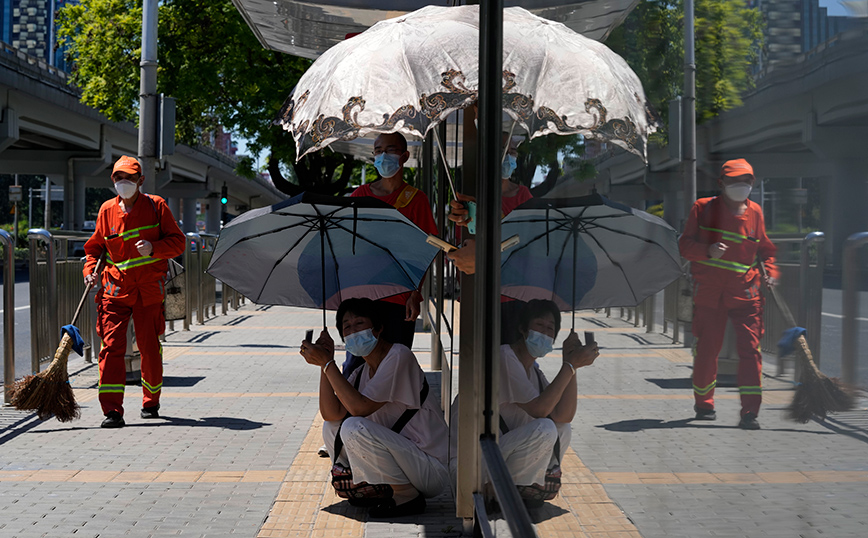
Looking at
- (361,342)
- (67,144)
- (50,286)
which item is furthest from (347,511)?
(67,144)

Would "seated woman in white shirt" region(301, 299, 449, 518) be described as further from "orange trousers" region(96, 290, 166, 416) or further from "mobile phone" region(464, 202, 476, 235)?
"orange trousers" region(96, 290, 166, 416)

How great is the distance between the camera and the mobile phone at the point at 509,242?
115 inches

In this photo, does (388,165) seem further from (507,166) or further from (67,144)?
(67,144)

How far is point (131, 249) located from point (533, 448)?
4.52m

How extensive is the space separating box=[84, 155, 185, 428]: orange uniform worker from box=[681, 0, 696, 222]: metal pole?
560 cm

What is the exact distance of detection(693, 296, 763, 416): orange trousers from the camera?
982 millimetres

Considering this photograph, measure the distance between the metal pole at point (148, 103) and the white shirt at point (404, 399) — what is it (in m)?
5.87

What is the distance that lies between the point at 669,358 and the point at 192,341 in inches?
446

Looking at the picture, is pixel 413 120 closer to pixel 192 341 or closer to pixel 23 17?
pixel 192 341

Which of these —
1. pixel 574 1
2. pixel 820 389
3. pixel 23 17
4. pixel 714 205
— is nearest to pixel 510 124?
pixel 714 205

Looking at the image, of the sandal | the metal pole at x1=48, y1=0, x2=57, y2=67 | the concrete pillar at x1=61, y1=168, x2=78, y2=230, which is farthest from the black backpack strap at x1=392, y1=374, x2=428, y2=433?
the concrete pillar at x1=61, y1=168, x2=78, y2=230

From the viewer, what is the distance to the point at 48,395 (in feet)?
20.5

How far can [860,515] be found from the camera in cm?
79

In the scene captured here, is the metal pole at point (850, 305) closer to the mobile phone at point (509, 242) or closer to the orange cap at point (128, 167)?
the mobile phone at point (509, 242)
